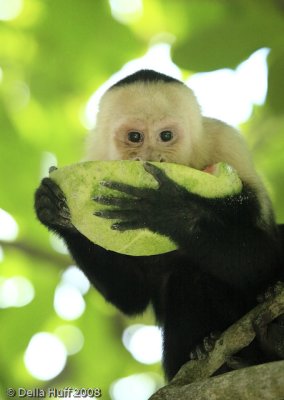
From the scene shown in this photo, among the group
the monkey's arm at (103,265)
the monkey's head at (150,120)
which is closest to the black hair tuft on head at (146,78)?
the monkey's head at (150,120)

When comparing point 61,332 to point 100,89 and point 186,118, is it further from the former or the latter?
point 186,118

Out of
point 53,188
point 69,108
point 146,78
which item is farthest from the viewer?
point 69,108

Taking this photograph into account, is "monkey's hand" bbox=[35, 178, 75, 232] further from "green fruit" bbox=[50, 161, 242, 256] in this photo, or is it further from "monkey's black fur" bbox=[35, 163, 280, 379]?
"green fruit" bbox=[50, 161, 242, 256]

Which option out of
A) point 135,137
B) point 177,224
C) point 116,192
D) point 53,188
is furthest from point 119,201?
point 135,137

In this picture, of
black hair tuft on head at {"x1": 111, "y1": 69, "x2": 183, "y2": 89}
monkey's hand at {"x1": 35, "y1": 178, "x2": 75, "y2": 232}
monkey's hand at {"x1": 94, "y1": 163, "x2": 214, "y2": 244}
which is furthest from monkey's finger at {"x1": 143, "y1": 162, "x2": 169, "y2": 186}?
black hair tuft on head at {"x1": 111, "y1": 69, "x2": 183, "y2": 89}

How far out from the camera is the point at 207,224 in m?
3.76

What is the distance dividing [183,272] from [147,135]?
0.80m

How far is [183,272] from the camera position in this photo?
4348mm

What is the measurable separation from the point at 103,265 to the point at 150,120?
887mm

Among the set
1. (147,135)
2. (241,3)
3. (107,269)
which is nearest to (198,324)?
(107,269)

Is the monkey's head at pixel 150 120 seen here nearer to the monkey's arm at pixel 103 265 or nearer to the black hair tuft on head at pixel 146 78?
the black hair tuft on head at pixel 146 78

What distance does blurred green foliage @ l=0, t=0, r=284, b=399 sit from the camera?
14.7 feet

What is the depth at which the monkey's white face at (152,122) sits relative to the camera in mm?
4406

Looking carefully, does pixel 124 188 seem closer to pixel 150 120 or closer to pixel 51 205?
pixel 51 205
